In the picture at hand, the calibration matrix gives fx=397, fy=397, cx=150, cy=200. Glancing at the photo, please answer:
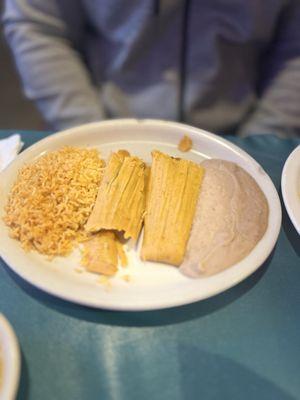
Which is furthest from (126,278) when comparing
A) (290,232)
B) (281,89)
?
(281,89)

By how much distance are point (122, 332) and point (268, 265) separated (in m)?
0.28

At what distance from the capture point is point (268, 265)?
69 cm

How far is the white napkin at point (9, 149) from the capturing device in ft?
2.75

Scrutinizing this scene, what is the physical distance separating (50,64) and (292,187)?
28.5 inches

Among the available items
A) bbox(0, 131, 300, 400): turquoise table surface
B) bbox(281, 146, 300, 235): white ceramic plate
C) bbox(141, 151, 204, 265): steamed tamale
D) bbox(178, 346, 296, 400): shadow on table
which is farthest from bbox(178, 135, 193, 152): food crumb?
bbox(178, 346, 296, 400): shadow on table

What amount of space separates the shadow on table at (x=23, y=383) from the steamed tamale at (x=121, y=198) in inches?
9.3

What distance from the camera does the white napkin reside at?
2.75 feet

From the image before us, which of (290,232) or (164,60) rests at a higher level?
(164,60)

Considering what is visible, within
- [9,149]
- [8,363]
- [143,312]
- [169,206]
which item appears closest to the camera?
[8,363]

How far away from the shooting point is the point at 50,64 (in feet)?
3.55

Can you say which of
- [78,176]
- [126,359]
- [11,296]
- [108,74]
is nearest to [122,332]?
[126,359]

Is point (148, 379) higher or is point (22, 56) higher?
point (22, 56)

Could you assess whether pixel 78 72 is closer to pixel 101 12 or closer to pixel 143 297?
pixel 101 12

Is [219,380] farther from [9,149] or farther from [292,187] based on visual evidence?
[9,149]
